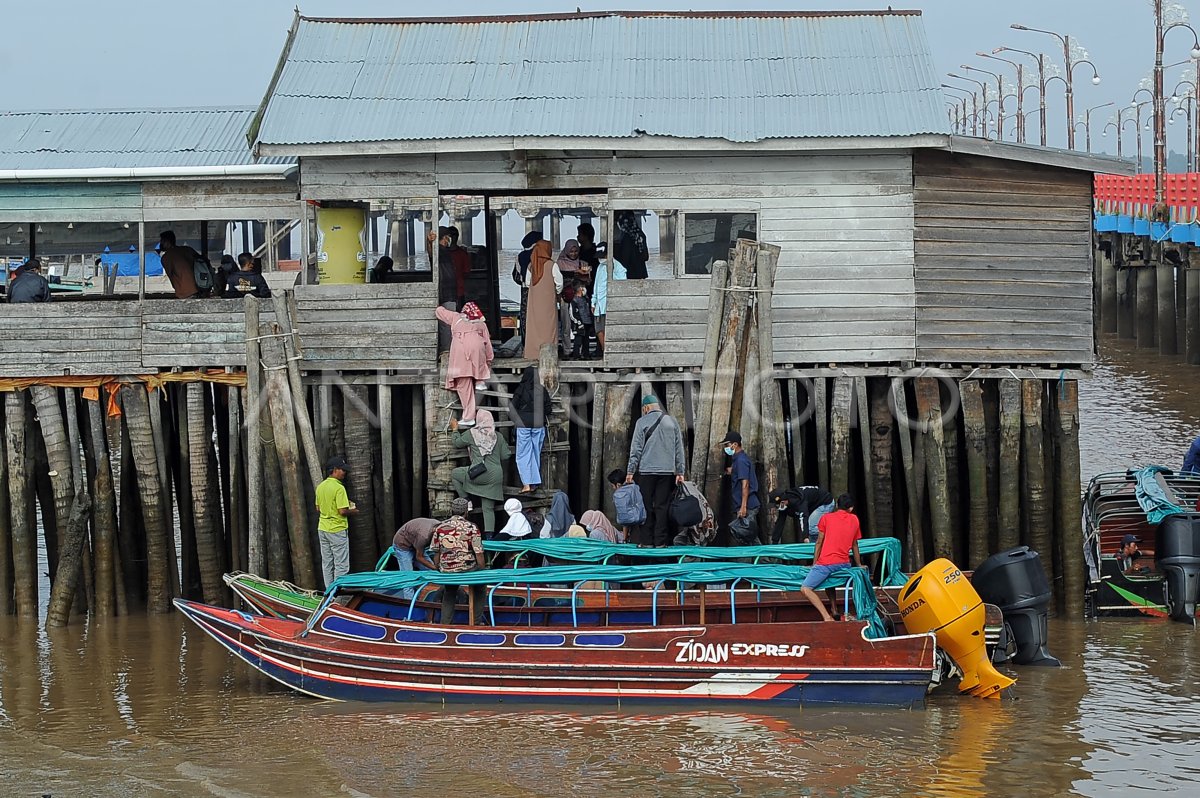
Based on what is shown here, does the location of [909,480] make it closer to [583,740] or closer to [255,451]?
[583,740]

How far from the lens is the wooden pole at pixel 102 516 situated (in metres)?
17.8

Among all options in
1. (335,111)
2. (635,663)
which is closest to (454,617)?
(635,663)

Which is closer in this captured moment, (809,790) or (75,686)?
(809,790)

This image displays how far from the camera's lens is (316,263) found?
58.9 ft

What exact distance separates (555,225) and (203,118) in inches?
648

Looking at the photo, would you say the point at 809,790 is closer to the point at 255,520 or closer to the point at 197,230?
the point at 255,520

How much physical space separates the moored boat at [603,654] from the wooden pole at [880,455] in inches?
101

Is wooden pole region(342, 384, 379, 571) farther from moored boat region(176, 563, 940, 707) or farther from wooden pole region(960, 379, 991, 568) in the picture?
wooden pole region(960, 379, 991, 568)

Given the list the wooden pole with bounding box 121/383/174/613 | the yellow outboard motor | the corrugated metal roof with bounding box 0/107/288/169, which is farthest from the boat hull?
the corrugated metal roof with bounding box 0/107/288/169

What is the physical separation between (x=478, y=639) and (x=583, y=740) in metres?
1.62

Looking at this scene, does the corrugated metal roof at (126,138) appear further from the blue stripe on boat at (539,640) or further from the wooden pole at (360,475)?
the blue stripe on boat at (539,640)

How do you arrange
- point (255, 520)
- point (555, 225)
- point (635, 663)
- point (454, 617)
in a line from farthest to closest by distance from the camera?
point (555, 225)
point (255, 520)
point (454, 617)
point (635, 663)

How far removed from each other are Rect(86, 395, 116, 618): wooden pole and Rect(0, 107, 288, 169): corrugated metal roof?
9.52 feet

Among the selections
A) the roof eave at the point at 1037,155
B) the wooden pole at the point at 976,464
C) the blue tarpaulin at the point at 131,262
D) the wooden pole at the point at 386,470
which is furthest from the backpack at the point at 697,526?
the blue tarpaulin at the point at 131,262
